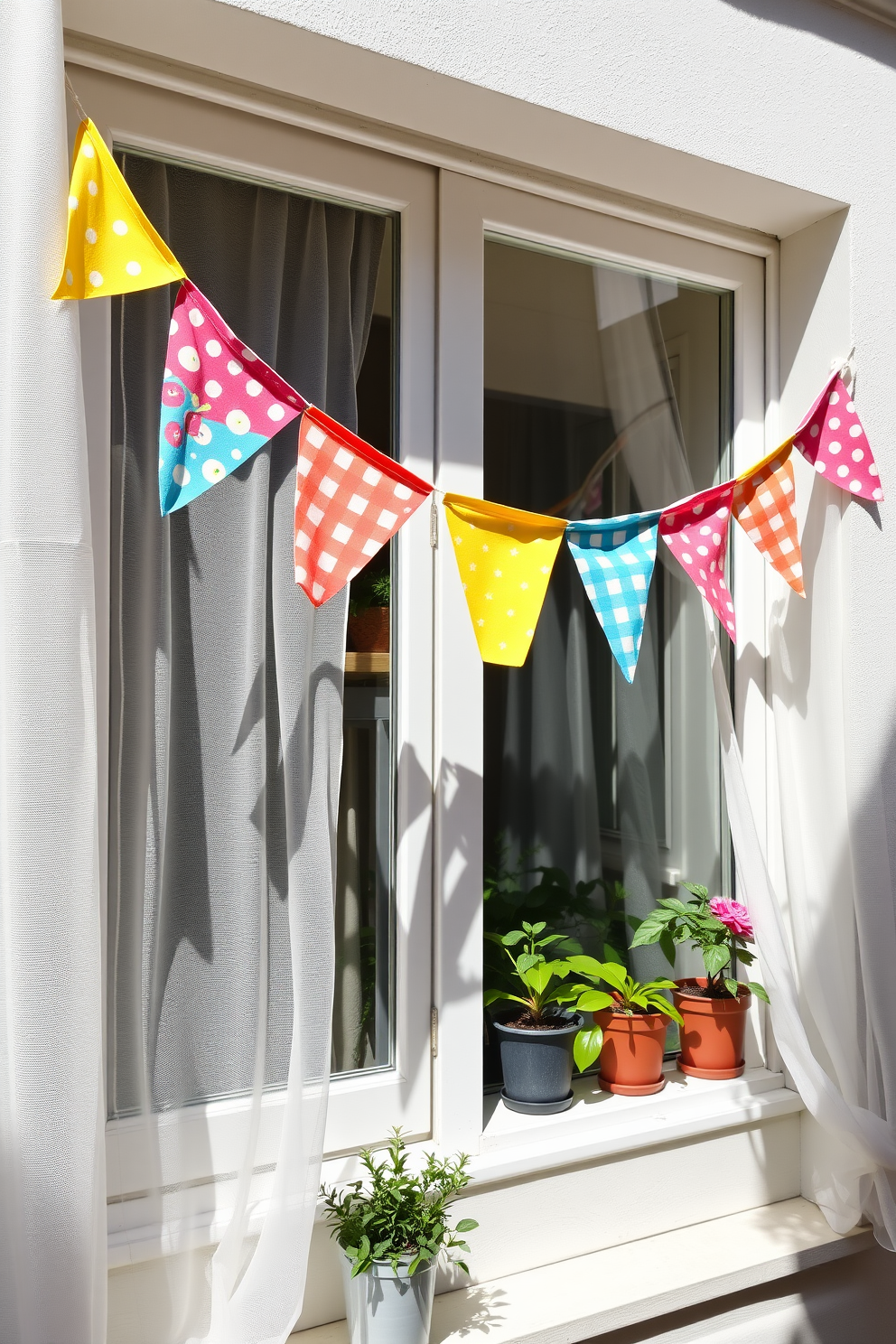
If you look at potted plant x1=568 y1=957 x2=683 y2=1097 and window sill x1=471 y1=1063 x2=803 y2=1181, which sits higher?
potted plant x1=568 y1=957 x2=683 y2=1097

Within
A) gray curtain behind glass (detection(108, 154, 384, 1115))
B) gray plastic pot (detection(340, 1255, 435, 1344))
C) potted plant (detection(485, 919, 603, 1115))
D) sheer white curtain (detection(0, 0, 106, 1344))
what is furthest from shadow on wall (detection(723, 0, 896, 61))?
gray plastic pot (detection(340, 1255, 435, 1344))

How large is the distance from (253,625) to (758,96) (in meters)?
1.17

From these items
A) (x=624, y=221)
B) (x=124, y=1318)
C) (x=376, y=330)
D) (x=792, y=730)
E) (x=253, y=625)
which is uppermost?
(x=624, y=221)

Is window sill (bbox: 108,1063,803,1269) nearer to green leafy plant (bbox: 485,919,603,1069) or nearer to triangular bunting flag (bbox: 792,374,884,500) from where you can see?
green leafy plant (bbox: 485,919,603,1069)

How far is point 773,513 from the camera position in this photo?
1.65 metres

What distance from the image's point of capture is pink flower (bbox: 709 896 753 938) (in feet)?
5.60

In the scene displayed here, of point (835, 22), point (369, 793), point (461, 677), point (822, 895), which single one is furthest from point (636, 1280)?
point (835, 22)

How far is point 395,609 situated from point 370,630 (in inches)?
2.1

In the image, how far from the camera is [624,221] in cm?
176

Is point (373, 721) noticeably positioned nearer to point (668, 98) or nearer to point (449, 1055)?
point (449, 1055)

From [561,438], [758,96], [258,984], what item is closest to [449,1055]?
[258,984]

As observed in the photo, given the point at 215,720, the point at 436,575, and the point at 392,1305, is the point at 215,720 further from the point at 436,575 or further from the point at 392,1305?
the point at 392,1305

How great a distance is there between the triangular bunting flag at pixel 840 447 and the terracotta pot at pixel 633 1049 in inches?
36.0

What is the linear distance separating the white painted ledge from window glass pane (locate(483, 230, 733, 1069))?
426 mm
